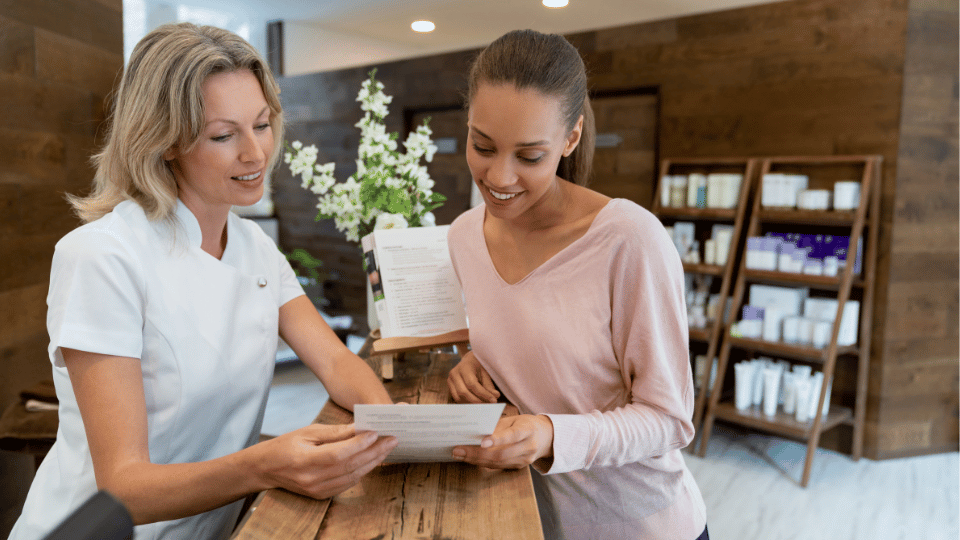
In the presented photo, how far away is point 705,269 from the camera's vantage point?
356cm

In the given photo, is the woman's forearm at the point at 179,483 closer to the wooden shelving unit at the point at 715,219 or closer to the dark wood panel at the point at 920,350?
the wooden shelving unit at the point at 715,219

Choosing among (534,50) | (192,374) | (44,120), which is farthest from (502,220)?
(44,120)

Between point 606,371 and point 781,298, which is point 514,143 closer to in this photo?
point 606,371

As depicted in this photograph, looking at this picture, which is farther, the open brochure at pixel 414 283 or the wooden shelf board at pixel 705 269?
the wooden shelf board at pixel 705 269

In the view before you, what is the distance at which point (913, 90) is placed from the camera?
3.14m

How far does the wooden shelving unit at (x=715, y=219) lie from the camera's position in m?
3.49

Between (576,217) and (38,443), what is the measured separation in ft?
5.94

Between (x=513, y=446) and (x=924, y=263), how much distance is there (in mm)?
3319

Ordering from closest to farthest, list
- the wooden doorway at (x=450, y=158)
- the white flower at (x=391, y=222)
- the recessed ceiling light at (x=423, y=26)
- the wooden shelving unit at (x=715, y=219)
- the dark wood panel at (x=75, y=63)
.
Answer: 1. the white flower at (x=391, y=222)
2. the dark wood panel at (x=75, y=63)
3. the wooden shelving unit at (x=715, y=219)
4. the wooden doorway at (x=450, y=158)
5. the recessed ceiling light at (x=423, y=26)

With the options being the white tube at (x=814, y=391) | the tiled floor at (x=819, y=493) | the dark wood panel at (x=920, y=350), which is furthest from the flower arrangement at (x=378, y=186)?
the dark wood panel at (x=920, y=350)

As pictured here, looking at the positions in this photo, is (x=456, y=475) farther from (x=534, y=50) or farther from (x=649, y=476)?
(x=534, y=50)

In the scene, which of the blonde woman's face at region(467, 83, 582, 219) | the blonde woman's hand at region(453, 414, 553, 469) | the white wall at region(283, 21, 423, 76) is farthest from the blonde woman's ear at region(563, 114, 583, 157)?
the white wall at region(283, 21, 423, 76)

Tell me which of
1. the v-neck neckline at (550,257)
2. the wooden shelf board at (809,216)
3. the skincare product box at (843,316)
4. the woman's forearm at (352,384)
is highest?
the wooden shelf board at (809,216)

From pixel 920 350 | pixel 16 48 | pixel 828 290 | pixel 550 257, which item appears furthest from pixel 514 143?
pixel 920 350
